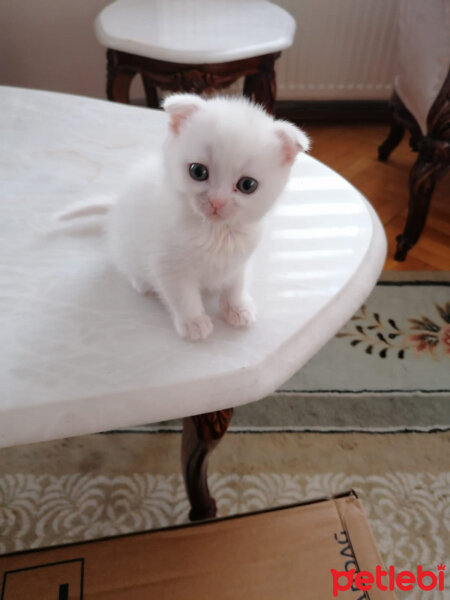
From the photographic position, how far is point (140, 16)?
4.48 feet

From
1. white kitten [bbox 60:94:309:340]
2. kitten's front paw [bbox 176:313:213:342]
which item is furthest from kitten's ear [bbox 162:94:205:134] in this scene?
kitten's front paw [bbox 176:313:213:342]

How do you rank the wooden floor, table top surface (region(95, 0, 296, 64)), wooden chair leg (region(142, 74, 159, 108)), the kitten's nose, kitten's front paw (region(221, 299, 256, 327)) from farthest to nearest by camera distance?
wooden chair leg (region(142, 74, 159, 108)) → the wooden floor → table top surface (region(95, 0, 296, 64)) → kitten's front paw (region(221, 299, 256, 327)) → the kitten's nose

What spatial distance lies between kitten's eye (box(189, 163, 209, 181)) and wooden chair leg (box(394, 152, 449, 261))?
113 centimetres

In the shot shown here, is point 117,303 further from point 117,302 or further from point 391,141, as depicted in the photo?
point 391,141

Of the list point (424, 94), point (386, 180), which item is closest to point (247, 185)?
point (424, 94)

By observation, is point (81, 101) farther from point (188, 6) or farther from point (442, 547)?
point (442, 547)

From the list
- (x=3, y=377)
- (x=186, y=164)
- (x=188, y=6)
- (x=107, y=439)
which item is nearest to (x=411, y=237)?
(x=188, y=6)

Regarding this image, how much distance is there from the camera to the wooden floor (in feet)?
5.21

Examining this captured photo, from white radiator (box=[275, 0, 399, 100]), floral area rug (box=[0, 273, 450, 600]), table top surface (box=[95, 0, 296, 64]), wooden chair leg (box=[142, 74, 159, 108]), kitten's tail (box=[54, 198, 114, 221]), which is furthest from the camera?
white radiator (box=[275, 0, 399, 100])

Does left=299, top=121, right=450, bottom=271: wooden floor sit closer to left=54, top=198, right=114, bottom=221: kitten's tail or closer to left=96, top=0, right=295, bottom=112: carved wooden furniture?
left=96, top=0, right=295, bottom=112: carved wooden furniture

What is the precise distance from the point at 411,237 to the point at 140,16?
3.44ft

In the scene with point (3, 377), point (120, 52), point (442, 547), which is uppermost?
point (120, 52)

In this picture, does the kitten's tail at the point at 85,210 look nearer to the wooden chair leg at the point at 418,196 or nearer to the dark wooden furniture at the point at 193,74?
the dark wooden furniture at the point at 193,74

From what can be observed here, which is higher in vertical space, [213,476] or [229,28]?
[229,28]
